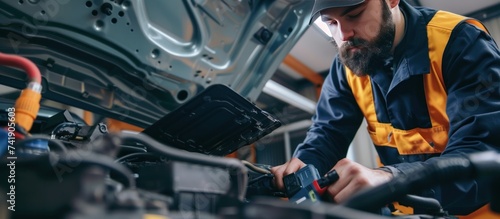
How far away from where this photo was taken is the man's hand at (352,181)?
84 cm

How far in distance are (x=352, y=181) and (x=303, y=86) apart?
4839 mm

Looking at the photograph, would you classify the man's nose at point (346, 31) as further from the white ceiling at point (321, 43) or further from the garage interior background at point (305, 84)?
the garage interior background at point (305, 84)

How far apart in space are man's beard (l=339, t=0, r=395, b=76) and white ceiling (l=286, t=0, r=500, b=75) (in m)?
1.97

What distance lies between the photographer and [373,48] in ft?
4.76

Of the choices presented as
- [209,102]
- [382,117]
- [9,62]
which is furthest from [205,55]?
[9,62]

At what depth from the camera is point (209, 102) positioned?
96 cm

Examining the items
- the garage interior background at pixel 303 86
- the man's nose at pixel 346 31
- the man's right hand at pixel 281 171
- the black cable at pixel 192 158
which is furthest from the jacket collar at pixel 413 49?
the garage interior background at pixel 303 86

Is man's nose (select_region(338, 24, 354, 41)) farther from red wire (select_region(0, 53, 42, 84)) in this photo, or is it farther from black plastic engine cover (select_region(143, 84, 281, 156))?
red wire (select_region(0, 53, 42, 84))

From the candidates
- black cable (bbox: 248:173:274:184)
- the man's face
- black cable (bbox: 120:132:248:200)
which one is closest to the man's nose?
the man's face

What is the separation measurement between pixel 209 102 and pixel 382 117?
818 mm

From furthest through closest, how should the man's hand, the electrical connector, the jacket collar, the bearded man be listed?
1. the jacket collar
2. the bearded man
3. the man's hand
4. the electrical connector

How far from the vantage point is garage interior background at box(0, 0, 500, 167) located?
3992mm

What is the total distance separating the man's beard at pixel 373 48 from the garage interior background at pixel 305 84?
2293mm

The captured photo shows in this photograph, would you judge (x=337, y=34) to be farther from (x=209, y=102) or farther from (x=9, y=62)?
(x=9, y=62)
